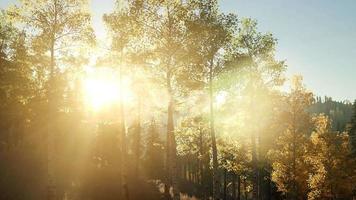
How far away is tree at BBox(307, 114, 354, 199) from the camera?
37688 mm

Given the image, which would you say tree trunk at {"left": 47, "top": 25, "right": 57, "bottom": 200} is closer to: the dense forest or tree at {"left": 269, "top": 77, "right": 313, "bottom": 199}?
the dense forest

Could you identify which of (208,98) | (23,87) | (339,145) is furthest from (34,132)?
(339,145)

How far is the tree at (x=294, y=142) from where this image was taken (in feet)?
112

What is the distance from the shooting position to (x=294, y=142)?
35031 millimetres

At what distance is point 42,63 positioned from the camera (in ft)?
71.1

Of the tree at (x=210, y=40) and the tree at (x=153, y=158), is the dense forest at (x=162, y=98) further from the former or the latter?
the tree at (x=153, y=158)

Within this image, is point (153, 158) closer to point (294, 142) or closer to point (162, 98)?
point (294, 142)

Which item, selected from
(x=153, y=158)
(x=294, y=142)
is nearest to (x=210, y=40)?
(x=294, y=142)

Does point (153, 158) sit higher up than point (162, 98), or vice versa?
point (162, 98)

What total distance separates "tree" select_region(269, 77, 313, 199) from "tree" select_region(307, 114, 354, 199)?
1.27 meters

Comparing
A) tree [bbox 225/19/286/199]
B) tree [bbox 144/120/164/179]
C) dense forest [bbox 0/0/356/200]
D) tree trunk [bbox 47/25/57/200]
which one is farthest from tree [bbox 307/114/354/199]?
tree [bbox 144/120/164/179]

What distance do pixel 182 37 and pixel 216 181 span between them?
324 inches

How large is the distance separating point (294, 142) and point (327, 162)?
5580mm

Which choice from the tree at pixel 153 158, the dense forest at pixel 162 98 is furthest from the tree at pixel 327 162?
the tree at pixel 153 158
